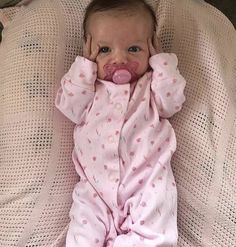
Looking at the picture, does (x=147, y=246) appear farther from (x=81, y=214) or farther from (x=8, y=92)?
(x=8, y=92)

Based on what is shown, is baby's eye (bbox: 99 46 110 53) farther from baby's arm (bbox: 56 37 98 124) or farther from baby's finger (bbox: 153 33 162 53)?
baby's finger (bbox: 153 33 162 53)

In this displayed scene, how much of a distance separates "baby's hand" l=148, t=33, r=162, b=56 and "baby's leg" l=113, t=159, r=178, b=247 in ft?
0.94

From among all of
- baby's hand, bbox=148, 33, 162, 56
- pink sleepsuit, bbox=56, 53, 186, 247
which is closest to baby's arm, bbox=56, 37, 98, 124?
pink sleepsuit, bbox=56, 53, 186, 247

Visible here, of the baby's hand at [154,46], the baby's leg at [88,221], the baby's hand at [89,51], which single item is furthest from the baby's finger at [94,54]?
the baby's leg at [88,221]

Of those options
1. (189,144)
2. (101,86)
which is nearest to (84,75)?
(101,86)

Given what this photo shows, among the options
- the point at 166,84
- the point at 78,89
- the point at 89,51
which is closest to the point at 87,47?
the point at 89,51

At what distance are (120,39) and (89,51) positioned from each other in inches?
3.7

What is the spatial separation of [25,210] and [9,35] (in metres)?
0.48

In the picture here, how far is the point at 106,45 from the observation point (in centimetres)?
124

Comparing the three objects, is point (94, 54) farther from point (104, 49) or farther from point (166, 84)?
point (166, 84)

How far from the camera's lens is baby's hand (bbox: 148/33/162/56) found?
1.28m

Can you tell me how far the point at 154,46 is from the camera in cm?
129

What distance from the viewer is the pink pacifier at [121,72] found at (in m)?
1.22

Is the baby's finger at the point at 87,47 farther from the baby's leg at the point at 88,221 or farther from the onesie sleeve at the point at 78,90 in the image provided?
the baby's leg at the point at 88,221
